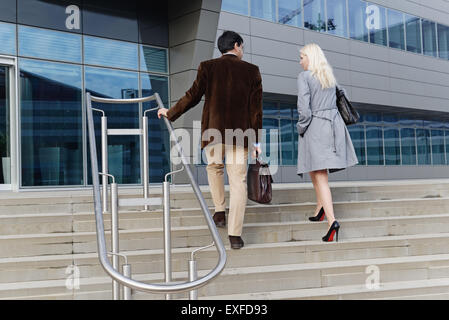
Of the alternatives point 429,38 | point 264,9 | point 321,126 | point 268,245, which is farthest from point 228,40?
point 429,38

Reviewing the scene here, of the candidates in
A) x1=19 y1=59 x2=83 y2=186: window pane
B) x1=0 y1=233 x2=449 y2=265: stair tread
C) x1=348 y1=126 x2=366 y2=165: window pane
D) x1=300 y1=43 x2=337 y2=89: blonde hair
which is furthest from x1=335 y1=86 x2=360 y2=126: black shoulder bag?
x1=348 y1=126 x2=366 y2=165: window pane

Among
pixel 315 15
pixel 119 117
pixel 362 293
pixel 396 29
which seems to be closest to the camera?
pixel 362 293

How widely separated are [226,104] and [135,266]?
1.62 m

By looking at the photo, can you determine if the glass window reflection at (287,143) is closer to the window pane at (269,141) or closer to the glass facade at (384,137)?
the glass facade at (384,137)

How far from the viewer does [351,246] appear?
496cm

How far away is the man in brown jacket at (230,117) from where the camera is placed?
15.2ft

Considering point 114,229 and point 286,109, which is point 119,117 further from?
point 114,229

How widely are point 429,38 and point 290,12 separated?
26.1 ft

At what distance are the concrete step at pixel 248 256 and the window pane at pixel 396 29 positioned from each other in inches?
597

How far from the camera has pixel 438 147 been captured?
2344 centimetres

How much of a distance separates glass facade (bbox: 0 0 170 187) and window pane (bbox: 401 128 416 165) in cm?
1229

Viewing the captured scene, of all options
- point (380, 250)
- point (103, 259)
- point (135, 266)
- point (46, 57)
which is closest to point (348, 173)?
point (46, 57)

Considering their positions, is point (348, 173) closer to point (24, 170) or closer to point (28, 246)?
point (24, 170)

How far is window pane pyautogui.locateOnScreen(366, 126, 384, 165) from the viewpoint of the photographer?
19.8 meters
